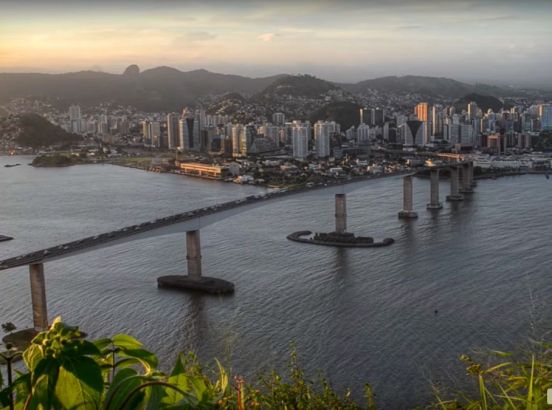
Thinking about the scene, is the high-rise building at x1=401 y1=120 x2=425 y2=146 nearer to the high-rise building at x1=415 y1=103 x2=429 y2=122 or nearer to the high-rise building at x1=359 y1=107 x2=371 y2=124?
the high-rise building at x1=359 y1=107 x2=371 y2=124

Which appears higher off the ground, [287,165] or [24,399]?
[24,399]

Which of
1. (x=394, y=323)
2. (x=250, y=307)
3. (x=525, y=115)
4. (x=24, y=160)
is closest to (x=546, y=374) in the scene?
(x=394, y=323)

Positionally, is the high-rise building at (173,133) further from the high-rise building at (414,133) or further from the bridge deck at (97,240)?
the bridge deck at (97,240)

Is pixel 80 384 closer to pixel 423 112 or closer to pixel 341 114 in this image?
pixel 341 114

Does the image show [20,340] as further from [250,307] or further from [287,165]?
[287,165]

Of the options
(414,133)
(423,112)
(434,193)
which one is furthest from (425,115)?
(434,193)
